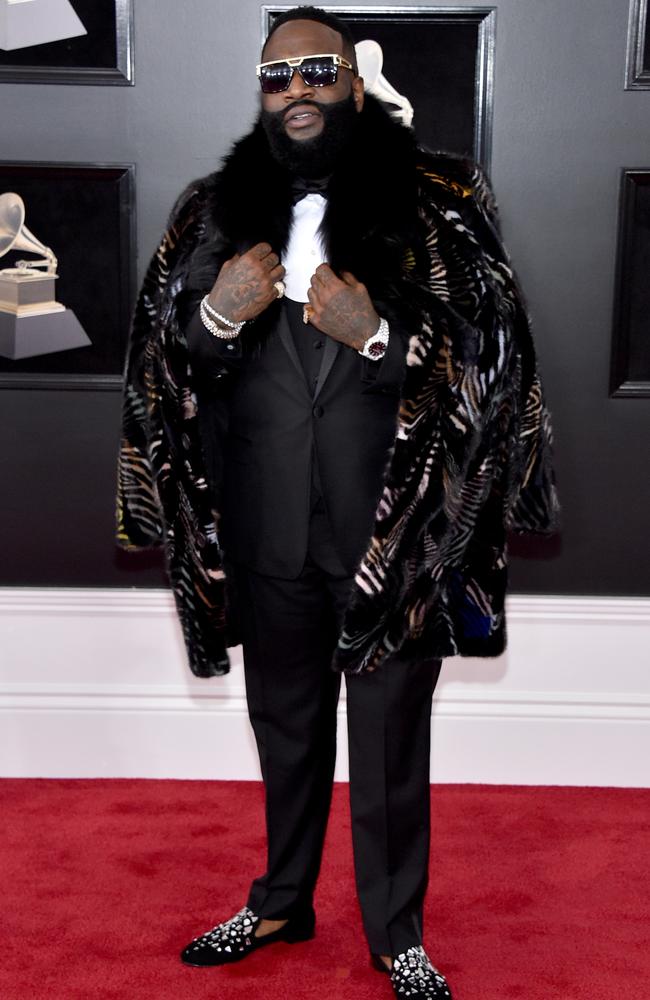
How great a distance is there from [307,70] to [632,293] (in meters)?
1.37

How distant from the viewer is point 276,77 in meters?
2.24

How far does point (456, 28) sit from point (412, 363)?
53.3 inches

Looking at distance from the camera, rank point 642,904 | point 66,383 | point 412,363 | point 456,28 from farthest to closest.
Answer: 1. point 66,383
2. point 456,28
3. point 642,904
4. point 412,363

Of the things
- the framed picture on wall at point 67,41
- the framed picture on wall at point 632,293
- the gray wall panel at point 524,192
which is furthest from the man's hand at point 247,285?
the framed picture on wall at point 632,293

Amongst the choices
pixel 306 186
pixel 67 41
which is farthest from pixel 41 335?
pixel 306 186

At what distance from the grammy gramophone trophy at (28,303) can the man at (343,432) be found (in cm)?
92

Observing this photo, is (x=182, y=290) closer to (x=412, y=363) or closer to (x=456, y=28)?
(x=412, y=363)

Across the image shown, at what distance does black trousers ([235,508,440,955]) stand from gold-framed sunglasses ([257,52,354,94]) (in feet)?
2.62

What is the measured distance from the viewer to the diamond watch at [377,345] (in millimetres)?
2209

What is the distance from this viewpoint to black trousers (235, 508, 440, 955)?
7.94ft

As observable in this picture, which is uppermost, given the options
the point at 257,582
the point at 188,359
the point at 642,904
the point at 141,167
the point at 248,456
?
the point at 141,167

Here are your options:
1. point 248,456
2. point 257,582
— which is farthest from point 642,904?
point 248,456

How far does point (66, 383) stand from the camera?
338 cm

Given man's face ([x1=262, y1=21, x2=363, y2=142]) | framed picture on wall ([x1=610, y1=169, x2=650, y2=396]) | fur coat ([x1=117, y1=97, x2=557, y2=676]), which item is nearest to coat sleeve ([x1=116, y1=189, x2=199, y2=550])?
fur coat ([x1=117, y1=97, x2=557, y2=676])
